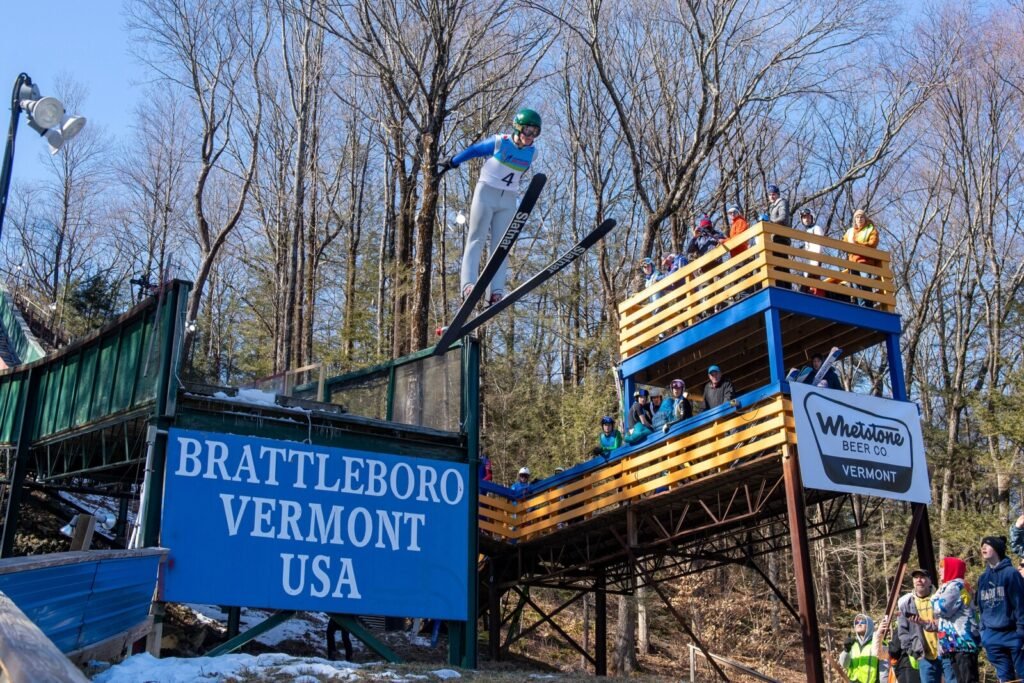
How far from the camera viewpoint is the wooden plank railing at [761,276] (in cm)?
1409

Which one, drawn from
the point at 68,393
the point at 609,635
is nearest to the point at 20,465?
the point at 68,393

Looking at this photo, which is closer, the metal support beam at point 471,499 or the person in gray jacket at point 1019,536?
the person in gray jacket at point 1019,536

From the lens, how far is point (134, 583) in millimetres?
8875

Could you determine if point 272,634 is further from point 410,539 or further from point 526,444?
point 526,444

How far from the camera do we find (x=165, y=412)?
11789 mm

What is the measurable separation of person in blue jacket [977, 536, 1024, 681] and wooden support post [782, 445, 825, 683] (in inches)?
126

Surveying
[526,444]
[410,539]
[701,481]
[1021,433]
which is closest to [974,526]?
[1021,433]

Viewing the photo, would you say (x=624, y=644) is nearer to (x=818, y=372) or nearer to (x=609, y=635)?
(x=609, y=635)

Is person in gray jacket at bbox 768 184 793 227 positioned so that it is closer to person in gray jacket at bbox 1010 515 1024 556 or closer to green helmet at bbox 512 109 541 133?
green helmet at bbox 512 109 541 133

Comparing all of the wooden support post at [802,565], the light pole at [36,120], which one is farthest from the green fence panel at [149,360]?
the wooden support post at [802,565]

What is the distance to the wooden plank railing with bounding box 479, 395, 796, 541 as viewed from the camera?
512 inches

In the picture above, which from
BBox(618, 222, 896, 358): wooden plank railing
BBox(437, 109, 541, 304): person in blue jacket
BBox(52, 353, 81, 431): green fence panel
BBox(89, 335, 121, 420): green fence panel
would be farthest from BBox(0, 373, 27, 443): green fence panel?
BBox(618, 222, 896, 358): wooden plank railing

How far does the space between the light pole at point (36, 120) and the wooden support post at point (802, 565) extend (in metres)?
8.85

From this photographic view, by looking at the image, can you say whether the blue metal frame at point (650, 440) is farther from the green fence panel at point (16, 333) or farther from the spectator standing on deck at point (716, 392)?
the green fence panel at point (16, 333)
